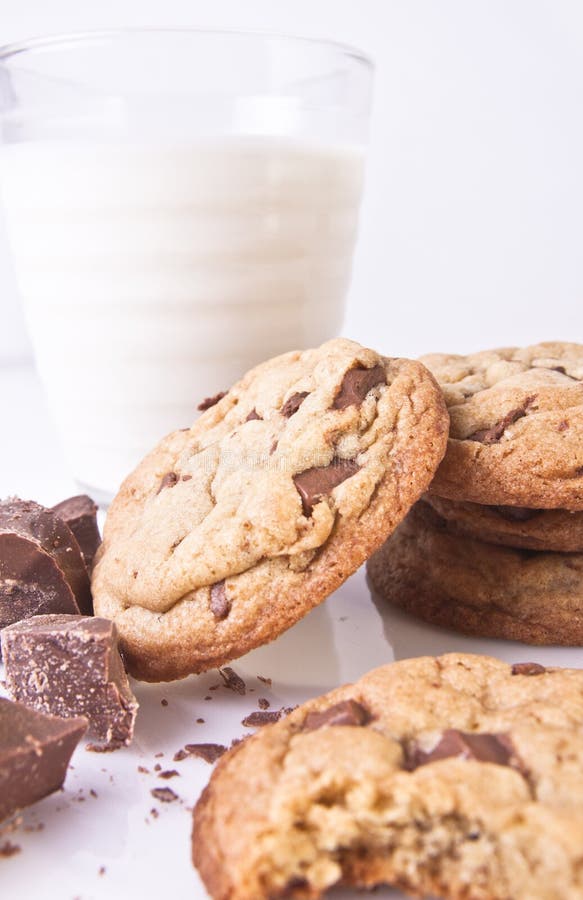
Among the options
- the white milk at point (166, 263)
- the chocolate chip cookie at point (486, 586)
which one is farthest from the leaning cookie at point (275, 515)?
the white milk at point (166, 263)

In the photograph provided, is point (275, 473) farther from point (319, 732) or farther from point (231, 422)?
point (319, 732)

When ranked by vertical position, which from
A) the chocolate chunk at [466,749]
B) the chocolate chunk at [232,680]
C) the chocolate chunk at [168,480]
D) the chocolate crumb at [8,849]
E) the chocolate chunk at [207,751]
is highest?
the chocolate chunk at [466,749]

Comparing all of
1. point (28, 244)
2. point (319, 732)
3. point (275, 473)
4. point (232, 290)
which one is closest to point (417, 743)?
point (319, 732)

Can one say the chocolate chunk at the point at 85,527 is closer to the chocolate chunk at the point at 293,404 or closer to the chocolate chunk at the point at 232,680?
the chocolate chunk at the point at 232,680

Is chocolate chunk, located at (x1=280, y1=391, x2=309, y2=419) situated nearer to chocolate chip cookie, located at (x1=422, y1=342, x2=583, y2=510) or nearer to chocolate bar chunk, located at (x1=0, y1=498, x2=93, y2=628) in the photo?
chocolate chip cookie, located at (x1=422, y1=342, x2=583, y2=510)

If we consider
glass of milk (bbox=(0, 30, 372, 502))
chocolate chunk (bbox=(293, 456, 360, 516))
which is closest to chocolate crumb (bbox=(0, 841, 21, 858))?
chocolate chunk (bbox=(293, 456, 360, 516))

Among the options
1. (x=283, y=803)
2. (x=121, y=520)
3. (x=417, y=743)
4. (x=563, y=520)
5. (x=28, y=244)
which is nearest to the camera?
(x=283, y=803)
